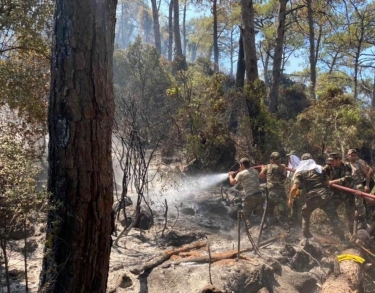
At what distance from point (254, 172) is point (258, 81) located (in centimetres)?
487

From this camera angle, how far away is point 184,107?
1267 centimetres

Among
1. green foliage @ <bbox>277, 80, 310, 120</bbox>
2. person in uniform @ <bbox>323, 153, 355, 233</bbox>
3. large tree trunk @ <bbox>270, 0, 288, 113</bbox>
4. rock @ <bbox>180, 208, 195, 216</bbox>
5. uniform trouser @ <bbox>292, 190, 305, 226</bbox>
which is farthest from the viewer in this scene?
green foliage @ <bbox>277, 80, 310, 120</bbox>

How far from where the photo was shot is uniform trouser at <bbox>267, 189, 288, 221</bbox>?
838 centimetres

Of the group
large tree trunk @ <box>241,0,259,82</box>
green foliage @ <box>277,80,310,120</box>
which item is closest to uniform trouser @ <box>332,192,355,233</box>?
large tree trunk @ <box>241,0,259,82</box>

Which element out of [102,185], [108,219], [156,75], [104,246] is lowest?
[104,246]

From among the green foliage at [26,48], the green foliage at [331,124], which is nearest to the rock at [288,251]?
the green foliage at [331,124]

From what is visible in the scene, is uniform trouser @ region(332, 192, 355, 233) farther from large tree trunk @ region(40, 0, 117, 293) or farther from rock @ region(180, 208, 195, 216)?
large tree trunk @ region(40, 0, 117, 293)

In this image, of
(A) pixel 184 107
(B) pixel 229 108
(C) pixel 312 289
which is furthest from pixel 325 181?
(A) pixel 184 107

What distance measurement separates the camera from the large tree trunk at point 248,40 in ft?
42.0

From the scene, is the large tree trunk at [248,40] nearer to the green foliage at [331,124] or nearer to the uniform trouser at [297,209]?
the green foliage at [331,124]

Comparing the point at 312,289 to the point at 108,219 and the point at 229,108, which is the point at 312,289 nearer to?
the point at 108,219

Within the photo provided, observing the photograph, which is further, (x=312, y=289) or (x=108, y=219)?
(x=312, y=289)

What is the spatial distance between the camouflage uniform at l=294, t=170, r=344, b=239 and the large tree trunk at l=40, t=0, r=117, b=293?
4531mm

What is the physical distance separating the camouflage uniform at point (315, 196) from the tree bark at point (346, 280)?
1.86 meters
